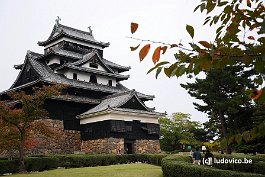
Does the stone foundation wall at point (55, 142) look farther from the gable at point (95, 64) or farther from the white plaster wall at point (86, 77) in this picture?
the gable at point (95, 64)

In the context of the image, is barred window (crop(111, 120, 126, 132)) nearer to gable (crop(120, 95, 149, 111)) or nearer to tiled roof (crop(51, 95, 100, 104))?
gable (crop(120, 95, 149, 111))

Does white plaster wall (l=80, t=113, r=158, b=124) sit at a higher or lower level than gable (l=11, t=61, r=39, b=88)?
lower

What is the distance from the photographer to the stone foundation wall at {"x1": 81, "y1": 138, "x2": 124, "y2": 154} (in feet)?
93.8

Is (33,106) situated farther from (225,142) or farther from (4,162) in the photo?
A: (225,142)

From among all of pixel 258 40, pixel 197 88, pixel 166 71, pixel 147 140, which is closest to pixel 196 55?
pixel 166 71

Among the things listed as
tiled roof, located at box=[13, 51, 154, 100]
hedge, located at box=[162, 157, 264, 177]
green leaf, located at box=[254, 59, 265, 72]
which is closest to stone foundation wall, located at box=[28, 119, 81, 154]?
tiled roof, located at box=[13, 51, 154, 100]

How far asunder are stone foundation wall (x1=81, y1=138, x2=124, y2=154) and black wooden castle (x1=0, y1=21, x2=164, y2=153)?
0.81 feet

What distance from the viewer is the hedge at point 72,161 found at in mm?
19652

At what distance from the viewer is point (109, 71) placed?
119 ft

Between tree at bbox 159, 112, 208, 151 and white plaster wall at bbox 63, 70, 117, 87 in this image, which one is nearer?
white plaster wall at bbox 63, 70, 117, 87

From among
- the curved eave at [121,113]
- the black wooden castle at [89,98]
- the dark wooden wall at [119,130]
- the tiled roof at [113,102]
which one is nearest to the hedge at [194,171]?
the curved eave at [121,113]

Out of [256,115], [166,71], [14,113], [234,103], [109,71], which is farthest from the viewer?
[109,71]

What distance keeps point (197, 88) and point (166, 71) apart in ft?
87.6

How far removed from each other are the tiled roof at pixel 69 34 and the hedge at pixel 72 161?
17808 mm
